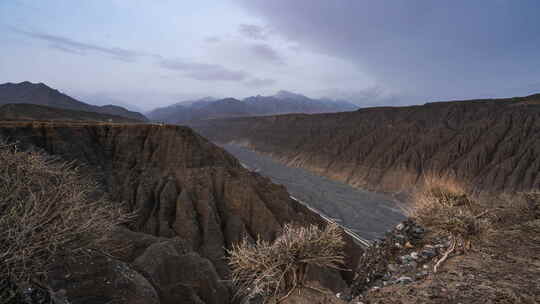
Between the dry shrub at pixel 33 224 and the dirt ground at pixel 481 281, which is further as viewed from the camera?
the dirt ground at pixel 481 281

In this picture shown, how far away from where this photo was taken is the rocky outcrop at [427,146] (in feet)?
112

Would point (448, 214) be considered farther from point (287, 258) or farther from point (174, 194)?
point (174, 194)

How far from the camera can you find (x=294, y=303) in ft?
12.6

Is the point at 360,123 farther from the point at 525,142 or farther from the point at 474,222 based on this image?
the point at 474,222

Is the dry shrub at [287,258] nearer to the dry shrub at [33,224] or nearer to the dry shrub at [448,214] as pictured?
the dry shrub at [33,224]

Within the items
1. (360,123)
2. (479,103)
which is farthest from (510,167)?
(360,123)

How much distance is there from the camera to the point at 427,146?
4472 centimetres

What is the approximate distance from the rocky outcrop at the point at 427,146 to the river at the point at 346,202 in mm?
2902

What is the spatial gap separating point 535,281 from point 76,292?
7487 millimetres

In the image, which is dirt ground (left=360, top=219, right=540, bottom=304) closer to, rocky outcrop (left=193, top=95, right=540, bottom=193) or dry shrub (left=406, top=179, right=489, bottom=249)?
dry shrub (left=406, top=179, right=489, bottom=249)

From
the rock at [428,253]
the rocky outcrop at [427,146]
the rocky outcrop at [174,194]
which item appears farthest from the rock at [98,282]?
the rocky outcrop at [427,146]

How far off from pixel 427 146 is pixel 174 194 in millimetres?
41665

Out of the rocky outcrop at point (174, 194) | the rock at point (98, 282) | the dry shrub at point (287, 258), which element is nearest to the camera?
the dry shrub at point (287, 258)

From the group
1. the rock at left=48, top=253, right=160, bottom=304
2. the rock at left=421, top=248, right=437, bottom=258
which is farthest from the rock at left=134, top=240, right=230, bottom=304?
the rock at left=421, top=248, right=437, bottom=258
